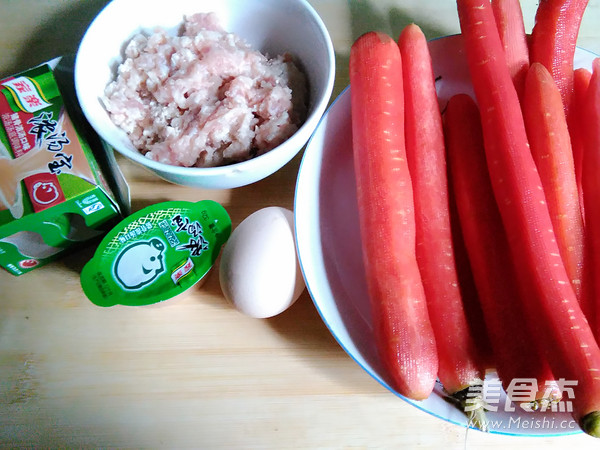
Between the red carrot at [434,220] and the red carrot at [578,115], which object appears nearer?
the red carrot at [434,220]

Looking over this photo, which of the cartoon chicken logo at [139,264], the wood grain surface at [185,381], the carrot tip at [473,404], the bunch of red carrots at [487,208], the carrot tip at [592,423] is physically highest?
the bunch of red carrots at [487,208]

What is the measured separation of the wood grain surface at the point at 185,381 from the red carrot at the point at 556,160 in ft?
0.97

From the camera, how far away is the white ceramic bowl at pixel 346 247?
61cm

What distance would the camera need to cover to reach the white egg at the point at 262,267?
25.7 inches

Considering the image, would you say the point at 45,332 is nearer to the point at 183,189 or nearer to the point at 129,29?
the point at 183,189

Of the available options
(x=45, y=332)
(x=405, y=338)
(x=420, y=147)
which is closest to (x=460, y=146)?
(x=420, y=147)

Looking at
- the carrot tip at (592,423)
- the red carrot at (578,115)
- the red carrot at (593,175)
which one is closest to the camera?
the carrot tip at (592,423)

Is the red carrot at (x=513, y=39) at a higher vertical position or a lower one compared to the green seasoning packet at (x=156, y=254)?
higher

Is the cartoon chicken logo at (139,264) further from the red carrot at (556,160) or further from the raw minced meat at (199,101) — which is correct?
the red carrot at (556,160)

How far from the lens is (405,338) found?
61 centimetres

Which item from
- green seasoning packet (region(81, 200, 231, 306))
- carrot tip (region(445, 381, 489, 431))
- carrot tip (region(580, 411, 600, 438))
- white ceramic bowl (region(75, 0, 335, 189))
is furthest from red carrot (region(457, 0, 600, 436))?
green seasoning packet (region(81, 200, 231, 306))

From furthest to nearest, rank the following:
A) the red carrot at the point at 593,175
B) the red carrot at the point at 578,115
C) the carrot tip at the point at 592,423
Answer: the red carrot at the point at 578,115, the red carrot at the point at 593,175, the carrot tip at the point at 592,423

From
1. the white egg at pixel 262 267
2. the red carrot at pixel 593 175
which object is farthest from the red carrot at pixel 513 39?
the white egg at pixel 262 267

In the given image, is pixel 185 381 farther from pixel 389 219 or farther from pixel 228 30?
pixel 228 30
